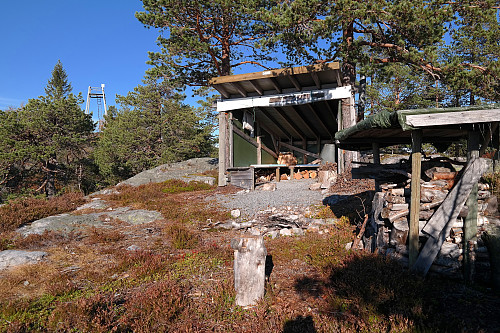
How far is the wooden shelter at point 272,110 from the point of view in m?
13.6

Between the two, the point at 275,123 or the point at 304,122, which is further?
the point at 275,123

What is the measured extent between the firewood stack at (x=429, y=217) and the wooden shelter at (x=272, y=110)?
8190mm

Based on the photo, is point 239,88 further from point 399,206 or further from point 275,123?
point 399,206

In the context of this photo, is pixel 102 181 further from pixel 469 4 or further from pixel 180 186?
pixel 469 4

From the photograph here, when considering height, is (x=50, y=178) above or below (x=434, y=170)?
below

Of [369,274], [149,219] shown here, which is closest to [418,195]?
[369,274]

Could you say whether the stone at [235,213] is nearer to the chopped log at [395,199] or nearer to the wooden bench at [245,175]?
the wooden bench at [245,175]

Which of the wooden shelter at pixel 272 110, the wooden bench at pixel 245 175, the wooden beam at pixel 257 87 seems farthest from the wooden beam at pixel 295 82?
the wooden bench at pixel 245 175

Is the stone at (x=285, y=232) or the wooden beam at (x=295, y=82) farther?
the wooden beam at (x=295, y=82)

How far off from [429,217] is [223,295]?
3.96 m

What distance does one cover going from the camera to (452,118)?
14.2ft

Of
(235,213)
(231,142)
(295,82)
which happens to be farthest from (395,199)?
(231,142)

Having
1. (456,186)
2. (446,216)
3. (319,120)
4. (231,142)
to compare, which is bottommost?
(446,216)

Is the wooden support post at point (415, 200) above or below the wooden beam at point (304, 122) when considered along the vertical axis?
below
